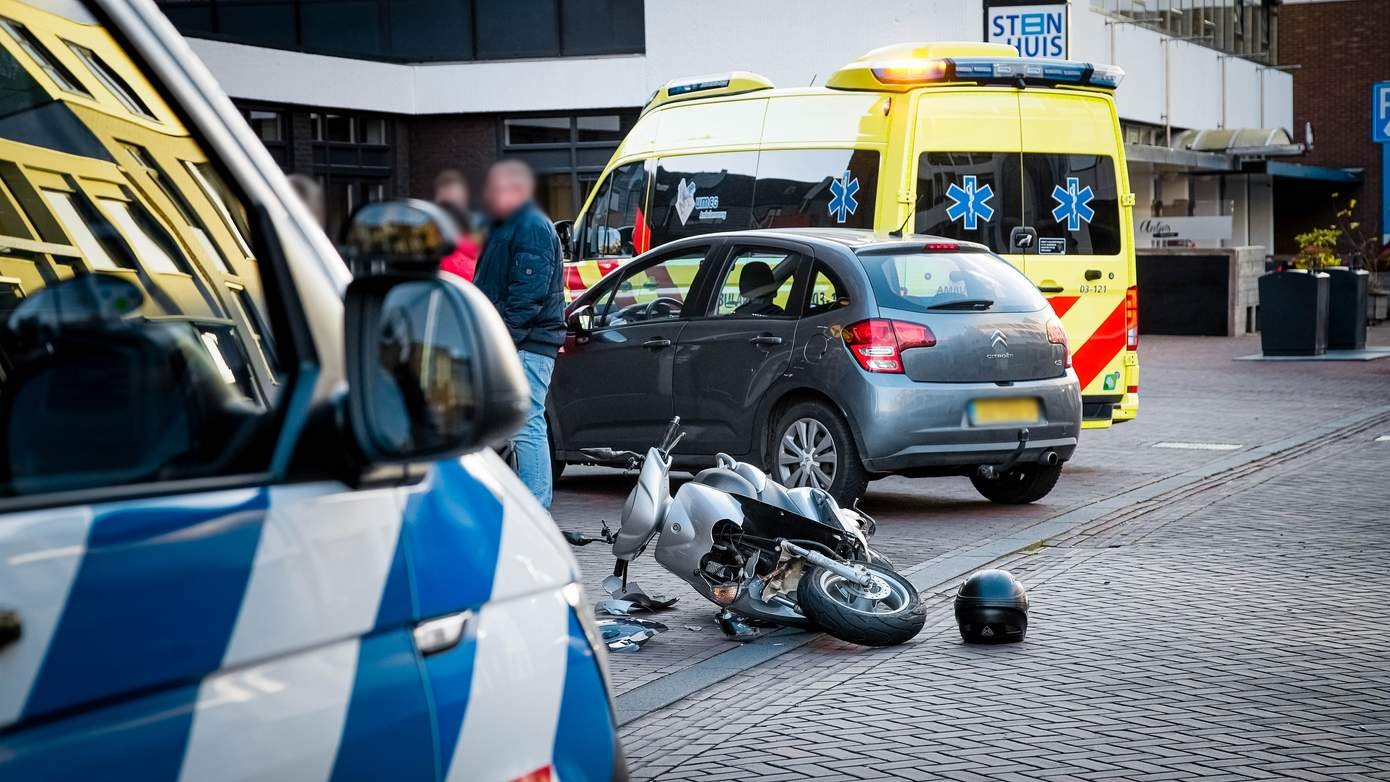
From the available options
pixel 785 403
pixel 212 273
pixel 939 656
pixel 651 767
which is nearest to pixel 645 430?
pixel 785 403

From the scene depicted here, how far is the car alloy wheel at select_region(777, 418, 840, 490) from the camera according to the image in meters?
10.0

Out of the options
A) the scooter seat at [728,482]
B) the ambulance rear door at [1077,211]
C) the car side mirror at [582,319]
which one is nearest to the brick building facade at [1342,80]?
the ambulance rear door at [1077,211]

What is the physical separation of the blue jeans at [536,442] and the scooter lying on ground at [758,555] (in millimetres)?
1509

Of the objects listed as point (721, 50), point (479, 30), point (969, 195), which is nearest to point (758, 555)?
point (969, 195)

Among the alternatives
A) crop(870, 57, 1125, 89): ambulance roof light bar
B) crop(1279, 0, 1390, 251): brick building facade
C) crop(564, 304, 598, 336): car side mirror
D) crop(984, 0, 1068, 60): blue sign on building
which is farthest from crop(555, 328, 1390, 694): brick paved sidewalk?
crop(1279, 0, 1390, 251): brick building facade

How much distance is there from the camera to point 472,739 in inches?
86.8

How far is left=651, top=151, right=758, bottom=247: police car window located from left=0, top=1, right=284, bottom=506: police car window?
438 inches

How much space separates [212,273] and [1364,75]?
55000 mm

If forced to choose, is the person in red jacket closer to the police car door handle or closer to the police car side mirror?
the police car side mirror

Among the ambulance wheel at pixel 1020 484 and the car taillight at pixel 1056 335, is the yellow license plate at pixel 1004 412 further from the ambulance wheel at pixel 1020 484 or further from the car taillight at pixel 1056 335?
the ambulance wheel at pixel 1020 484

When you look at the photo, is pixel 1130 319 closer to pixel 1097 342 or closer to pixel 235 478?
pixel 1097 342

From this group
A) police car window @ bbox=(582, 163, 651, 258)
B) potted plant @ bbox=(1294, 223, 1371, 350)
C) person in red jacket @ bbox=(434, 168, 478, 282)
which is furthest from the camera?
potted plant @ bbox=(1294, 223, 1371, 350)

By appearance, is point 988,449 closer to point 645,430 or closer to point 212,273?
point 645,430

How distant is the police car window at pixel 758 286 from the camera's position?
1033cm
